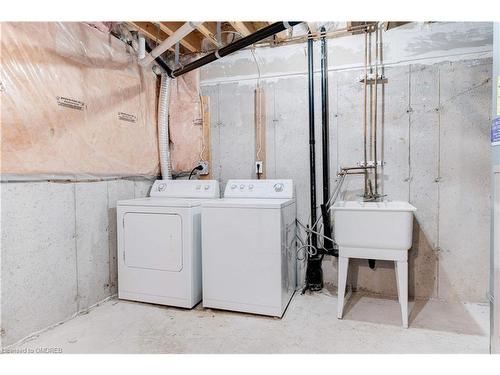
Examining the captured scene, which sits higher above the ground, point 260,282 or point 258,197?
point 258,197

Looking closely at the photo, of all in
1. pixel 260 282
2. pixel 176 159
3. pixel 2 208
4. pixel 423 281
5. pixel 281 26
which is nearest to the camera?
pixel 2 208

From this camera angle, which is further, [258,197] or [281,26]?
[258,197]

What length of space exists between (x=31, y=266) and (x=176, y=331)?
1.00m

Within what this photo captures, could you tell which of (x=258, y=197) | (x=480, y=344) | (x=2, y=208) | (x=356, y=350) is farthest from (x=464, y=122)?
(x=2, y=208)

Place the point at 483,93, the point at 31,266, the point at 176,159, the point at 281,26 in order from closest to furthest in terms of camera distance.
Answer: the point at 31,266, the point at 281,26, the point at 483,93, the point at 176,159

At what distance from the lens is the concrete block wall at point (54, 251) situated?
1.76m

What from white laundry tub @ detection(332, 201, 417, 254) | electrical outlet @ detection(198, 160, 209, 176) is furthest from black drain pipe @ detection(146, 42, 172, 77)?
white laundry tub @ detection(332, 201, 417, 254)

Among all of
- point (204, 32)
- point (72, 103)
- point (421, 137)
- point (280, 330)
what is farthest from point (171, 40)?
point (280, 330)

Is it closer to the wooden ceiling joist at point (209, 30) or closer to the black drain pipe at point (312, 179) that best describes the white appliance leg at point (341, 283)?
the black drain pipe at point (312, 179)

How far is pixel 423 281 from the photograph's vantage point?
247cm

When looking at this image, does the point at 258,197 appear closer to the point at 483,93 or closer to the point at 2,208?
the point at 2,208

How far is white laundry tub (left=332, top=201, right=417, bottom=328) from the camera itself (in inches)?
77.2

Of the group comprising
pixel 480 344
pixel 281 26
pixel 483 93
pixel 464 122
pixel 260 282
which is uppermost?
pixel 281 26

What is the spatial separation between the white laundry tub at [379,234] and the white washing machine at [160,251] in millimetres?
1107
